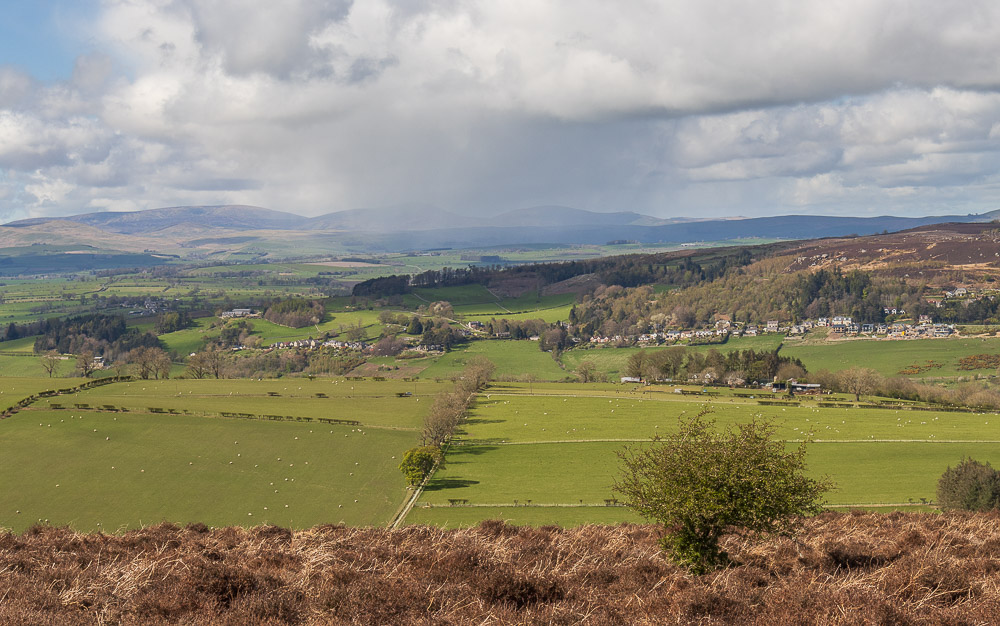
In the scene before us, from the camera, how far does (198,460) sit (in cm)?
7394

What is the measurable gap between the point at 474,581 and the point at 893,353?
178619mm

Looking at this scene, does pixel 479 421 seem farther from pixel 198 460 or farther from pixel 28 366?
pixel 28 366

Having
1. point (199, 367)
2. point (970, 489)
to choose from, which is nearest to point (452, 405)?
point (970, 489)

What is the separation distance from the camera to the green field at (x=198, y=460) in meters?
60.5

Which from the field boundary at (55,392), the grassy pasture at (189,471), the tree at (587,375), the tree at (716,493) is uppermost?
the tree at (716,493)

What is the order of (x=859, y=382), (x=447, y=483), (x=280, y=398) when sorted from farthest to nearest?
(x=859, y=382), (x=280, y=398), (x=447, y=483)

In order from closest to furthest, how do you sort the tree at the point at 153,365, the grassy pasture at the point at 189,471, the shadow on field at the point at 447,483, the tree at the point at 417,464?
the grassy pasture at the point at 189,471 < the shadow on field at the point at 447,483 < the tree at the point at 417,464 < the tree at the point at 153,365

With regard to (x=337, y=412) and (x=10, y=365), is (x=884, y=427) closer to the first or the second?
(x=337, y=412)

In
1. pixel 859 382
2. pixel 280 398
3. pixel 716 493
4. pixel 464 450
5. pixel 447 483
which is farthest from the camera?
pixel 859 382

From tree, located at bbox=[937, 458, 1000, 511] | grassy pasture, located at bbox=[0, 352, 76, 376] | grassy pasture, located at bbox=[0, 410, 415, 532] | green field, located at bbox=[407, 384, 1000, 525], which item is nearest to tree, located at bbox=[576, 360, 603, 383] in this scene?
green field, located at bbox=[407, 384, 1000, 525]

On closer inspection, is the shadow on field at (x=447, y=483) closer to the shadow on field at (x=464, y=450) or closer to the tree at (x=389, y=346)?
the shadow on field at (x=464, y=450)

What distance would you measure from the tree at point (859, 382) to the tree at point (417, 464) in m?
78.2

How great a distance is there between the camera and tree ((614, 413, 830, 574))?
19.7m

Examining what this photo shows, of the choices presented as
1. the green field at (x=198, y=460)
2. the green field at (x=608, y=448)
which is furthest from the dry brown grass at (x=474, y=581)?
the green field at (x=608, y=448)
